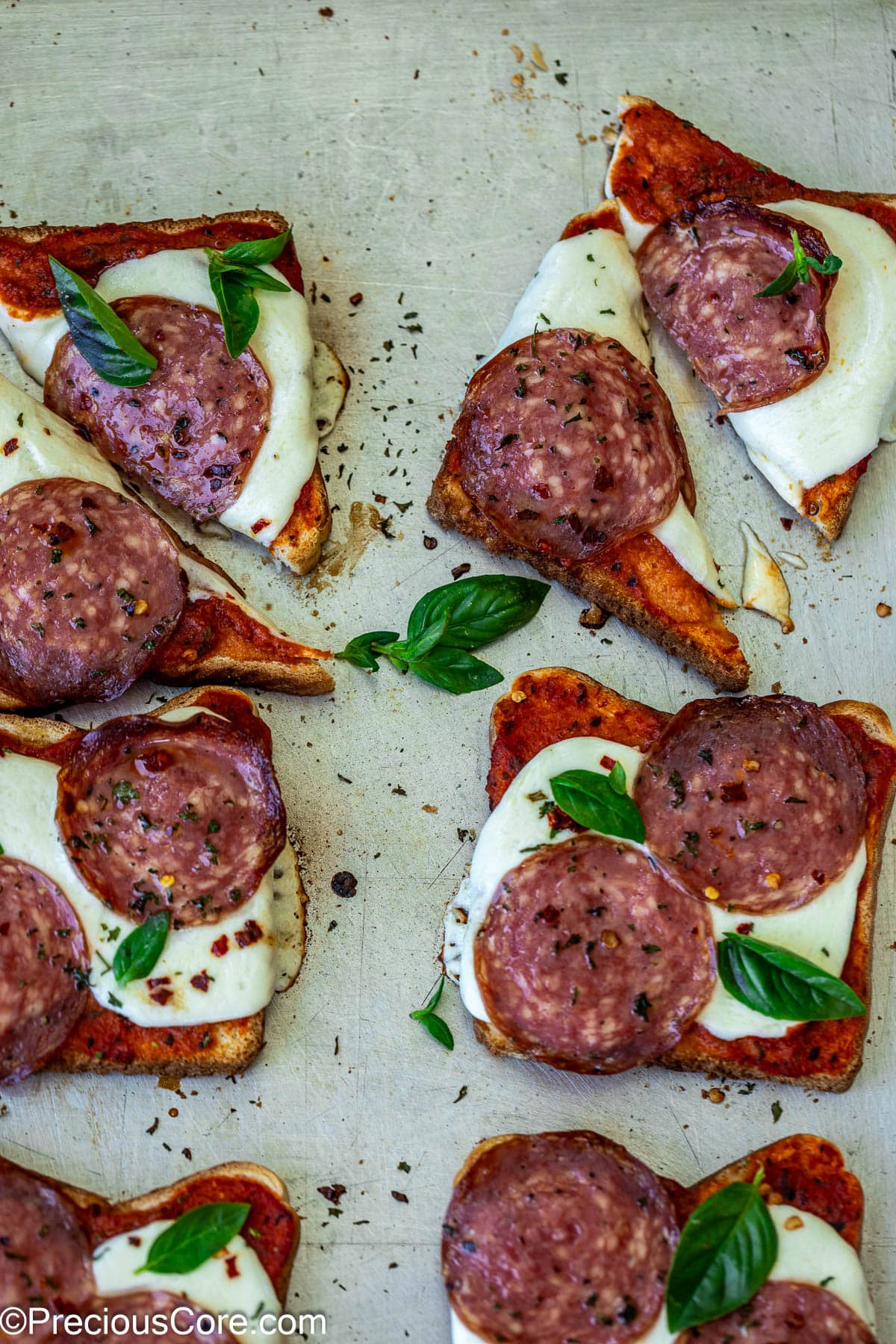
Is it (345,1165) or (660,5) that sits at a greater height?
(660,5)

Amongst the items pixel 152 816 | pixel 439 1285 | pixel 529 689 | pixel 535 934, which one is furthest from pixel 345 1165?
pixel 529 689

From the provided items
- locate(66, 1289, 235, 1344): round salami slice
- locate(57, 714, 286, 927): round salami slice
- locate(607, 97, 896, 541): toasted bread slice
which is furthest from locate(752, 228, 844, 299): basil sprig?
locate(66, 1289, 235, 1344): round salami slice

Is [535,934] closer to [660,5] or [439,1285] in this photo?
[439,1285]

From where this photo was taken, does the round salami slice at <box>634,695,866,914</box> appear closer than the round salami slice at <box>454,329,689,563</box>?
Yes

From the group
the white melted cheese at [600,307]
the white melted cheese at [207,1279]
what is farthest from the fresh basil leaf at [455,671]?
the white melted cheese at [207,1279]

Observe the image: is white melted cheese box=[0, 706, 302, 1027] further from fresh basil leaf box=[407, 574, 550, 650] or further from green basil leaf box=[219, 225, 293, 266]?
green basil leaf box=[219, 225, 293, 266]

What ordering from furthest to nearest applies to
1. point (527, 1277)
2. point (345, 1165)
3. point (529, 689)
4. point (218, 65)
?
point (218, 65) < point (529, 689) < point (345, 1165) < point (527, 1277)
